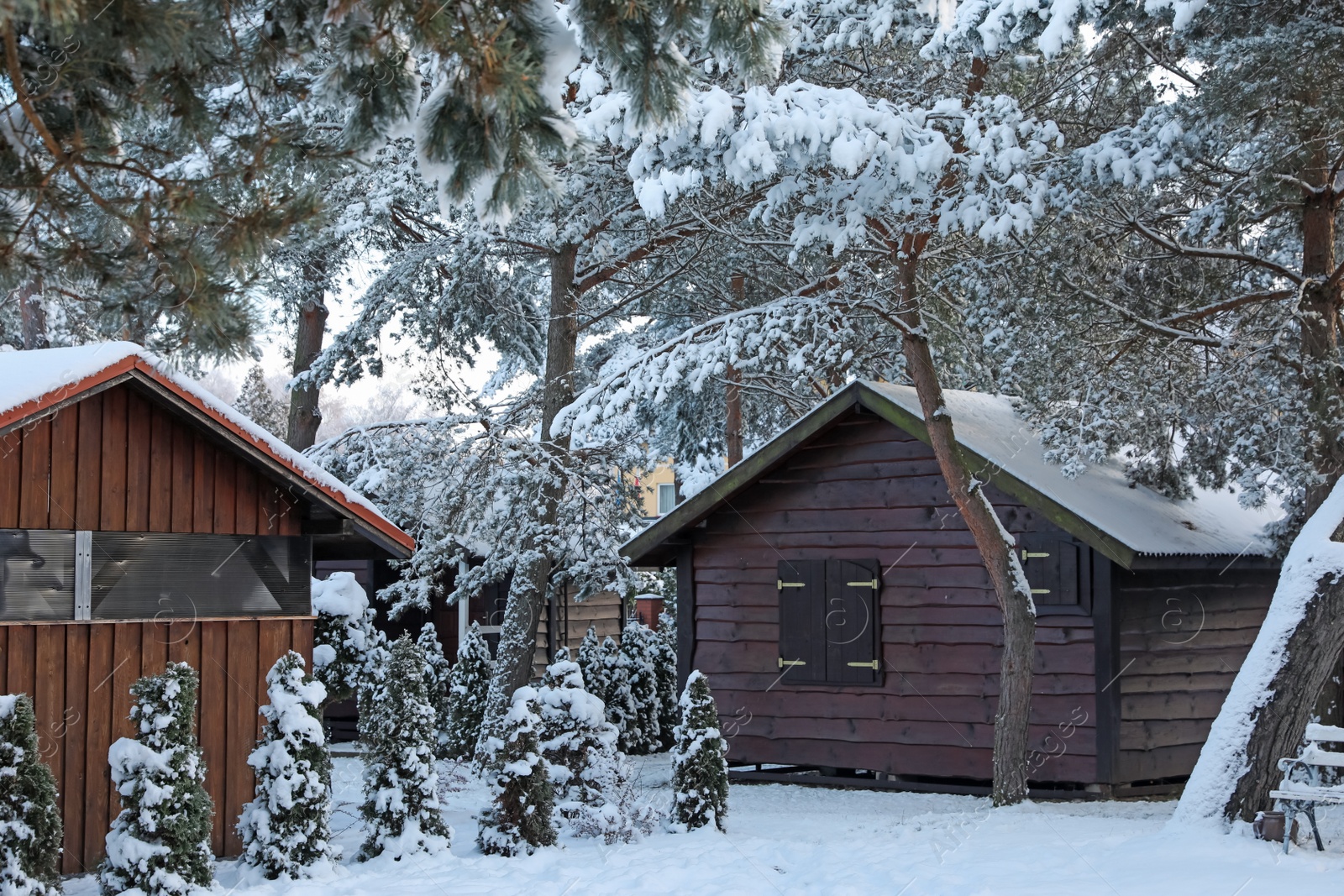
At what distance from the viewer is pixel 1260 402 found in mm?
12391

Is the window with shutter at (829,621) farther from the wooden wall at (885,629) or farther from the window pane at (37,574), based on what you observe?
the window pane at (37,574)

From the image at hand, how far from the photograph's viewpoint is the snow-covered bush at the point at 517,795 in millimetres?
10641

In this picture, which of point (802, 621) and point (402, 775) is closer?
point (402, 775)

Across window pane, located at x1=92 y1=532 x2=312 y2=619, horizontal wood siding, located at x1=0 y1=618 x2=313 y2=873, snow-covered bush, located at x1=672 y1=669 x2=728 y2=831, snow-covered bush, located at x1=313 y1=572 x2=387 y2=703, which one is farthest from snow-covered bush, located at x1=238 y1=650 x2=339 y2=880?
snow-covered bush, located at x1=672 y1=669 x2=728 y2=831

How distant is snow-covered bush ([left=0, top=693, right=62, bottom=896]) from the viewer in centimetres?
812

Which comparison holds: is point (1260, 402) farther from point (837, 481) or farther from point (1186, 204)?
point (837, 481)

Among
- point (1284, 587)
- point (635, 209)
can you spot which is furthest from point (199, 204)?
point (635, 209)

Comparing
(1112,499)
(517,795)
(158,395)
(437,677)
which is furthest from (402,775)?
(437,677)

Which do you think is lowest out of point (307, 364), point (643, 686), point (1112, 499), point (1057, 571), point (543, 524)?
point (643, 686)

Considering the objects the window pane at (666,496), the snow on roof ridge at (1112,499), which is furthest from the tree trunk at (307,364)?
the window pane at (666,496)

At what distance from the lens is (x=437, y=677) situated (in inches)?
774

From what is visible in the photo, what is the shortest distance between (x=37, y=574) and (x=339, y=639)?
336 cm

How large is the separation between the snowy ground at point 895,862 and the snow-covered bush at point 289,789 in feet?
0.78

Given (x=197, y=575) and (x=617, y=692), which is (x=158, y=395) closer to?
(x=197, y=575)
